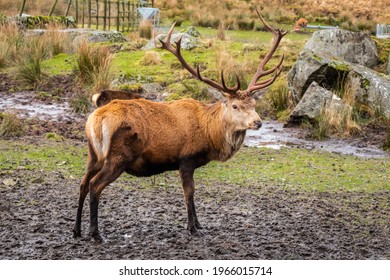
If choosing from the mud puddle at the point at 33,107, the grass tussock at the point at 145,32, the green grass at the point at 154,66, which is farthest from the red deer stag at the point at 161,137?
the grass tussock at the point at 145,32

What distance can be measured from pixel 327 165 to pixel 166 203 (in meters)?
3.79

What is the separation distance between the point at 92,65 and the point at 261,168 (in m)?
7.32

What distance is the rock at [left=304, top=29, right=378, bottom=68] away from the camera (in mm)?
18188

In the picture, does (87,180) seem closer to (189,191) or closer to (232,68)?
(189,191)

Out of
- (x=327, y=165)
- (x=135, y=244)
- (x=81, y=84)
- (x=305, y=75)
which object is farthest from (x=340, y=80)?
(x=135, y=244)

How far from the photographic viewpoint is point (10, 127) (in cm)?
1252

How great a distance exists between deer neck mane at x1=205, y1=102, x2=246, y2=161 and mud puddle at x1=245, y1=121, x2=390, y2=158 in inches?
207

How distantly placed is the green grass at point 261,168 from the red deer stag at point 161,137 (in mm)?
2133

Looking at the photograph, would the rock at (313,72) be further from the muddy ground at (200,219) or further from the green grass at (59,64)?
the muddy ground at (200,219)

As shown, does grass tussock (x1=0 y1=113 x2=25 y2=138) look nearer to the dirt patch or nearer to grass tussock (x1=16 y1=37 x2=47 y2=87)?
the dirt patch

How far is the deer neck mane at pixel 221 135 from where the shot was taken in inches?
308

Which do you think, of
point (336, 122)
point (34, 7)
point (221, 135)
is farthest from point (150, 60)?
point (34, 7)

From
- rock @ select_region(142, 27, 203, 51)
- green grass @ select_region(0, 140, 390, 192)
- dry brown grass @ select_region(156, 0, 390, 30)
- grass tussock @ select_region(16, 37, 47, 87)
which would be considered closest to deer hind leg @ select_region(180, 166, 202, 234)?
green grass @ select_region(0, 140, 390, 192)

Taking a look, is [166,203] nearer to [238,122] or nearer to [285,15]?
[238,122]
